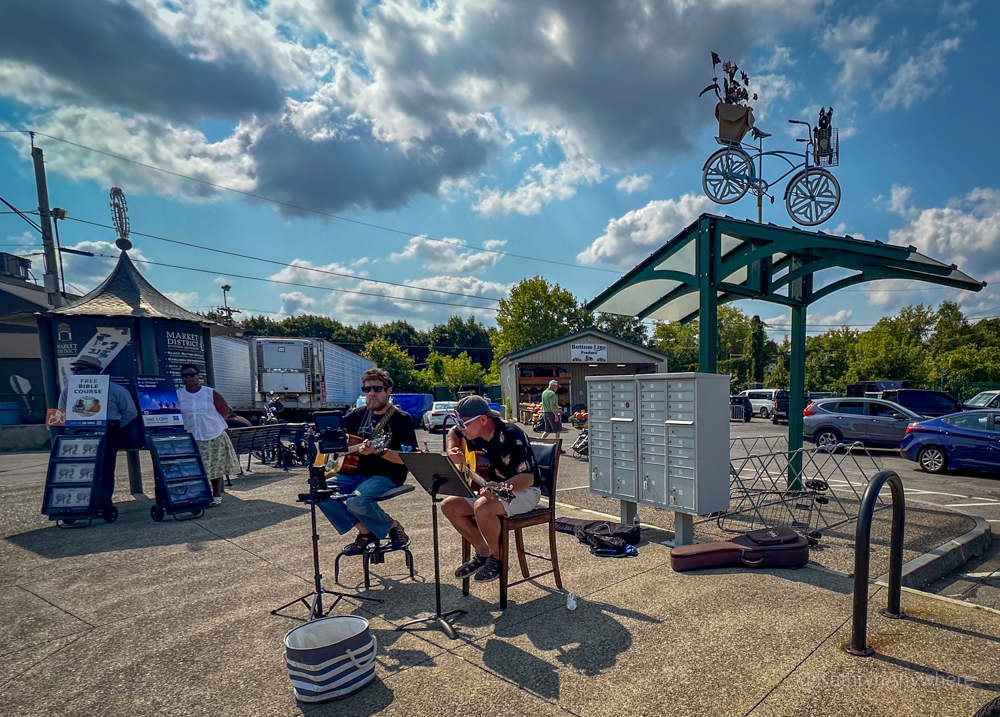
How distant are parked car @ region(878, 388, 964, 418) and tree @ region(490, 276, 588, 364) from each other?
1182 inches

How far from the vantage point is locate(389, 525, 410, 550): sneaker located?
14.4ft

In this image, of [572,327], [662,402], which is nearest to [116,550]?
[662,402]

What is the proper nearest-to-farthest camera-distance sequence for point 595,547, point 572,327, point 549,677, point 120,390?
point 549,677 < point 595,547 < point 120,390 < point 572,327

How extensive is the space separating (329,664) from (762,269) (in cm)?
695

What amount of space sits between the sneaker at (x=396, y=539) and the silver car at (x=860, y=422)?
12.0m

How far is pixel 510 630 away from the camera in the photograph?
11.4 ft

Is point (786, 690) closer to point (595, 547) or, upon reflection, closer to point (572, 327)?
point (595, 547)

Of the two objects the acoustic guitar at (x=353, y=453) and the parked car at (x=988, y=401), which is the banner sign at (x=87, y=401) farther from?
the parked car at (x=988, y=401)

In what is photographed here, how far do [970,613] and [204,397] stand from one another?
8.74 metres

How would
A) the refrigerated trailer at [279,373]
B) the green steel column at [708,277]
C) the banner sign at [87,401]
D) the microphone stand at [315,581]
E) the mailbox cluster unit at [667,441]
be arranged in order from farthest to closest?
the refrigerated trailer at [279,373] < the banner sign at [87,401] < the green steel column at [708,277] < the mailbox cluster unit at [667,441] < the microphone stand at [315,581]

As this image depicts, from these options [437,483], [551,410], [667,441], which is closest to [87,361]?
[437,483]

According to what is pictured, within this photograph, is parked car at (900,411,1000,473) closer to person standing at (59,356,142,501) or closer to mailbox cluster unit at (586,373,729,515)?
mailbox cluster unit at (586,373,729,515)

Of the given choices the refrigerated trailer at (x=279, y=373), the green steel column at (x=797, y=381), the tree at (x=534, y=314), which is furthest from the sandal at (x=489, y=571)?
the tree at (x=534, y=314)

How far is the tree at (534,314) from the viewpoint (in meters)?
46.2
